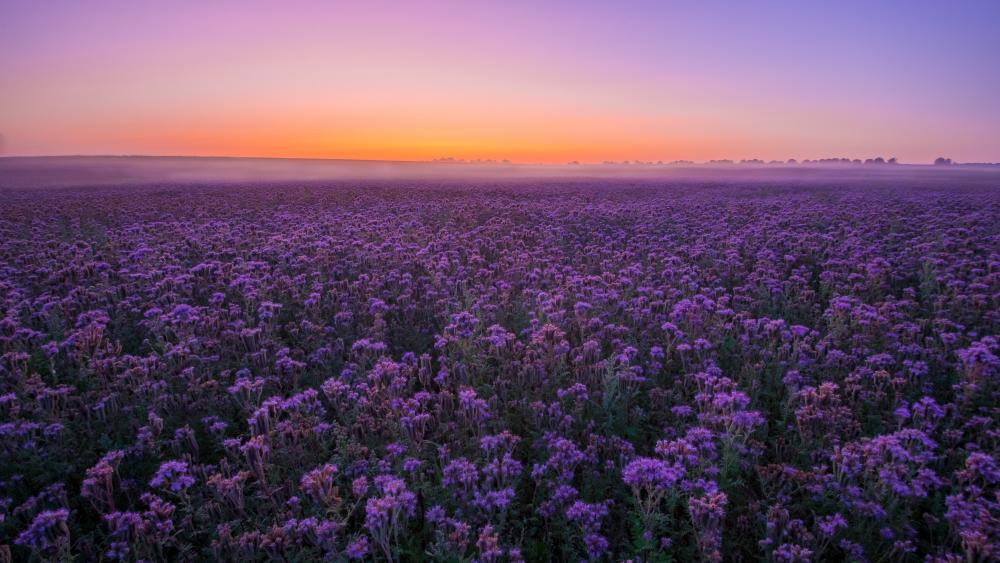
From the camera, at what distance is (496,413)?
16.8 ft

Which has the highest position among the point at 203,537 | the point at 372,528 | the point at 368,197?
the point at 368,197

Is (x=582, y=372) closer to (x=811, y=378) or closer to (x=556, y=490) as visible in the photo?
(x=556, y=490)

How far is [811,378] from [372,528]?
17.2 feet

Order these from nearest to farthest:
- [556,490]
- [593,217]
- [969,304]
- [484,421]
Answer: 1. [556,490]
2. [484,421]
3. [969,304]
4. [593,217]

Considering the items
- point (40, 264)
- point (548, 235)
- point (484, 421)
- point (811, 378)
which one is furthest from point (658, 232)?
point (40, 264)

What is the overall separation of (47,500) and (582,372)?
5.35 m

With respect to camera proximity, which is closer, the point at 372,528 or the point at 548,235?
the point at 372,528

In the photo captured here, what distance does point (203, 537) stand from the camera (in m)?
3.96

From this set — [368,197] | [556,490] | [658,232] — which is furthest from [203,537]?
[368,197]

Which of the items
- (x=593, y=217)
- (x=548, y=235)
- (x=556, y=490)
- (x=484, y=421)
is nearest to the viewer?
(x=556, y=490)

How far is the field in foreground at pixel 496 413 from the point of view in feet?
11.7

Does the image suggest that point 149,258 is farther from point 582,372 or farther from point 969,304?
point 969,304

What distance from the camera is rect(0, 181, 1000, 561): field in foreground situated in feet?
11.7

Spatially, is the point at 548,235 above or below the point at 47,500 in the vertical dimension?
above
